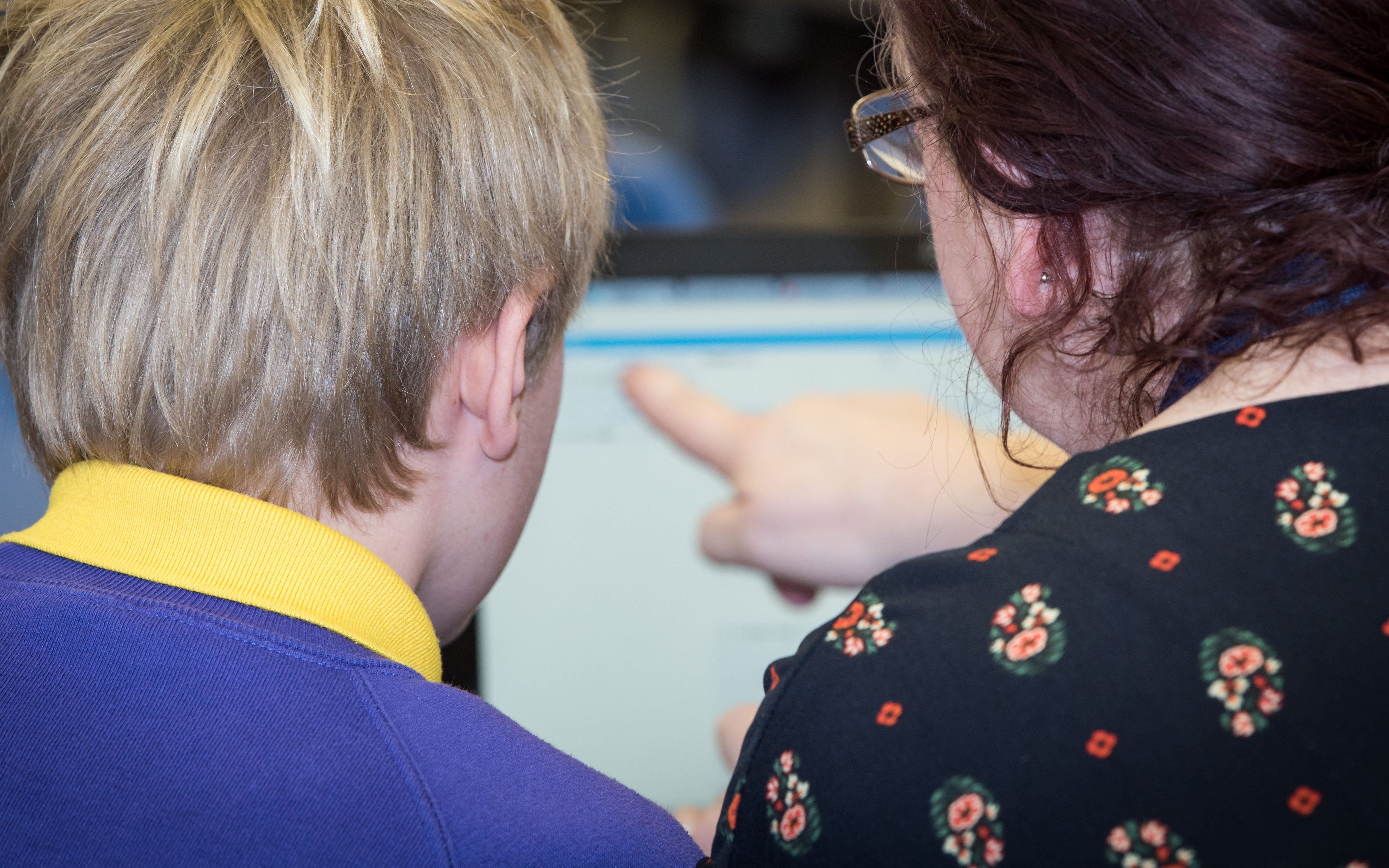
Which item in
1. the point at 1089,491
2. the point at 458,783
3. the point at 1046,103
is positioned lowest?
the point at 458,783

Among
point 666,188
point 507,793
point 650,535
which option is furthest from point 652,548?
point 666,188

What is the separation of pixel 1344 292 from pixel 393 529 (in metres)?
0.42

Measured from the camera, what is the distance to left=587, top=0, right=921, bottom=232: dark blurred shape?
1645 mm

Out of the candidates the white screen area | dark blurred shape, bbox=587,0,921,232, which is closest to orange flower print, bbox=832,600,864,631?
the white screen area

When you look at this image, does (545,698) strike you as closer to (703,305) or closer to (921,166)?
(703,305)

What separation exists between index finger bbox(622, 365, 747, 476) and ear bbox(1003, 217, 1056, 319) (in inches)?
10.5

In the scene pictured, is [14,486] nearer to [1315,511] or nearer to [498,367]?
[498,367]

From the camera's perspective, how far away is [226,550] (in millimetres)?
477

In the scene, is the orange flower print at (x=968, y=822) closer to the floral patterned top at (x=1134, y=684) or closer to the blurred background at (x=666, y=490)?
the floral patterned top at (x=1134, y=684)

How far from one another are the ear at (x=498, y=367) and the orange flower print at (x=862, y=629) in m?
0.23

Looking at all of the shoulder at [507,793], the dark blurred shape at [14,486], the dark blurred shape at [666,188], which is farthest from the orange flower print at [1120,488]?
the dark blurred shape at [666,188]

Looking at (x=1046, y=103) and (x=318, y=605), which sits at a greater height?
(x=1046, y=103)

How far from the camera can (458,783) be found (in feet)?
1.45

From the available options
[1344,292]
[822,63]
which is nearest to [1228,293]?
[1344,292]
